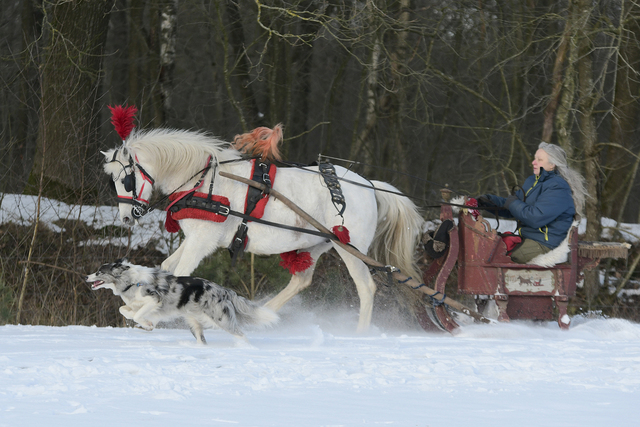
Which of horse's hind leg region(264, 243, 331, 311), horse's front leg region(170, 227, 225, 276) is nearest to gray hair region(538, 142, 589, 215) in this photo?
horse's hind leg region(264, 243, 331, 311)

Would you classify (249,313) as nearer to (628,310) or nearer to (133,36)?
(628,310)

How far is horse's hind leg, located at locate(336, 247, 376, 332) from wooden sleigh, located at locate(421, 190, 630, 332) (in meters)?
0.62

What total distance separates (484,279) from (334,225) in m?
1.40

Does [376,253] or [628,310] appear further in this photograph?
[628,310]

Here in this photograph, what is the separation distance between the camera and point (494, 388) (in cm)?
404

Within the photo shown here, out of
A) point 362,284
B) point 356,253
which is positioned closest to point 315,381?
point 356,253

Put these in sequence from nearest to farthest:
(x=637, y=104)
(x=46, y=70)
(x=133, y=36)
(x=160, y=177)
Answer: (x=160, y=177) → (x=46, y=70) → (x=637, y=104) → (x=133, y=36)

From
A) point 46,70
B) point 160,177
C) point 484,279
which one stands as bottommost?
point 484,279

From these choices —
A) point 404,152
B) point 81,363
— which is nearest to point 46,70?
point 81,363

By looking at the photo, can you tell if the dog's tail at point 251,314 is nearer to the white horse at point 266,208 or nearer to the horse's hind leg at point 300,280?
the white horse at point 266,208

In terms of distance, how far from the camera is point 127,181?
18.6 ft

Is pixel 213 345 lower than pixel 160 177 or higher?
lower

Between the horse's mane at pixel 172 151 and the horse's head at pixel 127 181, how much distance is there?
3.5 inches

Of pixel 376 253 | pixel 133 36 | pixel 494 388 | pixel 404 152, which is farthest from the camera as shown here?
pixel 133 36
